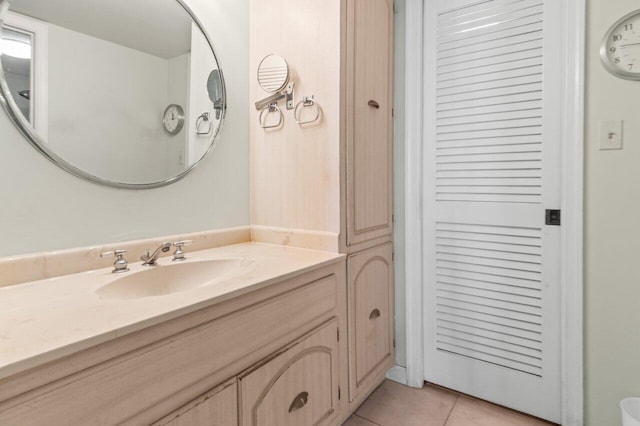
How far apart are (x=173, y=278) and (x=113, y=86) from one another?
70cm

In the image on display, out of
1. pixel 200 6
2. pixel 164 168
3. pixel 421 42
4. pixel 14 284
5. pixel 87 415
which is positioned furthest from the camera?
pixel 421 42

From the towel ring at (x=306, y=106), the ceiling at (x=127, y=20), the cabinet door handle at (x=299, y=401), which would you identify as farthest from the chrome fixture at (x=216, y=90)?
the cabinet door handle at (x=299, y=401)

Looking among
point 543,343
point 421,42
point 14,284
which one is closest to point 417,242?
point 543,343

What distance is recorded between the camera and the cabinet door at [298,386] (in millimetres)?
903

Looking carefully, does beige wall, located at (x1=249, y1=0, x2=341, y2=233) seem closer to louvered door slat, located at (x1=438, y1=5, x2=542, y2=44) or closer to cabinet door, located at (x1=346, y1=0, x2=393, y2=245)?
cabinet door, located at (x1=346, y1=0, x2=393, y2=245)

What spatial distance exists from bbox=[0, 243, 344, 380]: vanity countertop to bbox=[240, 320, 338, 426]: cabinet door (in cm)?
26

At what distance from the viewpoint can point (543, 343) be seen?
145 centimetres

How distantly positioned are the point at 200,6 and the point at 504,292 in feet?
6.28

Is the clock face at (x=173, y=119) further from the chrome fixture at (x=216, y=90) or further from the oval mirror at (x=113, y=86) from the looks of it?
the chrome fixture at (x=216, y=90)

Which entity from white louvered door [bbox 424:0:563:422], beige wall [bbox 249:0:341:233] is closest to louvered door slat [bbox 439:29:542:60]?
white louvered door [bbox 424:0:563:422]

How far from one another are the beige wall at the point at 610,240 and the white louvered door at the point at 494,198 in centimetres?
11

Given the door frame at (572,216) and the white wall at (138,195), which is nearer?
the white wall at (138,195)

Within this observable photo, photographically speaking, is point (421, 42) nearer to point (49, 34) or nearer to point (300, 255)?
point (300, 255)

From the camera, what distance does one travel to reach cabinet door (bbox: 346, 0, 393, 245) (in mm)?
1381
